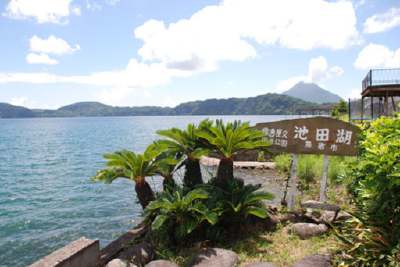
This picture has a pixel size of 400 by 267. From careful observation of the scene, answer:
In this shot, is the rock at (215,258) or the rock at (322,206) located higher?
the rock at (322,206)

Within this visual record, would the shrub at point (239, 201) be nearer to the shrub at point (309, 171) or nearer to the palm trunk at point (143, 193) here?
the palm trunk at point (143, 193)

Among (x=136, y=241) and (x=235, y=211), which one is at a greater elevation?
(x=235, y=211)

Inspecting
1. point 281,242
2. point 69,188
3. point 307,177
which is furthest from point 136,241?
point 69,188

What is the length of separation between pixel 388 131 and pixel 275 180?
30.2ft

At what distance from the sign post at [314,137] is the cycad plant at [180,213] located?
7.84 ft

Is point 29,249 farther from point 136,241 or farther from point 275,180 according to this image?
point 275,180

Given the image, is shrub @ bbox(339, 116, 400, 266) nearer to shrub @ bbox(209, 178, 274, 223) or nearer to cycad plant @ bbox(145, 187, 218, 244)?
shrub @ bbox(209, 178, 274, 223)

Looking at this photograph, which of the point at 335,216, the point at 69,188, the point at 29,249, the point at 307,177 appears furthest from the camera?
the point at 69,188

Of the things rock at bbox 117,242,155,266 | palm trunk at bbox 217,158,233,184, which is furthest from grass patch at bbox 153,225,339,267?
palm trunk at bbox 217,158,233,184

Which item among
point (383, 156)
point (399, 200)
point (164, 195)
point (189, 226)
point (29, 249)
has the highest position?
point (383, 156)

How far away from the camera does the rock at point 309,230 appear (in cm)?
614

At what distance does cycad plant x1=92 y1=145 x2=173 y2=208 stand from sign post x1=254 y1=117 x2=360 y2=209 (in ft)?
8.41

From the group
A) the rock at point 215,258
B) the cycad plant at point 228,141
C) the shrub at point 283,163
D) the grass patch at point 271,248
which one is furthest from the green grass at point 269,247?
the shrub at point 283,163

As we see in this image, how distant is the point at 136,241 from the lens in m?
7.27
